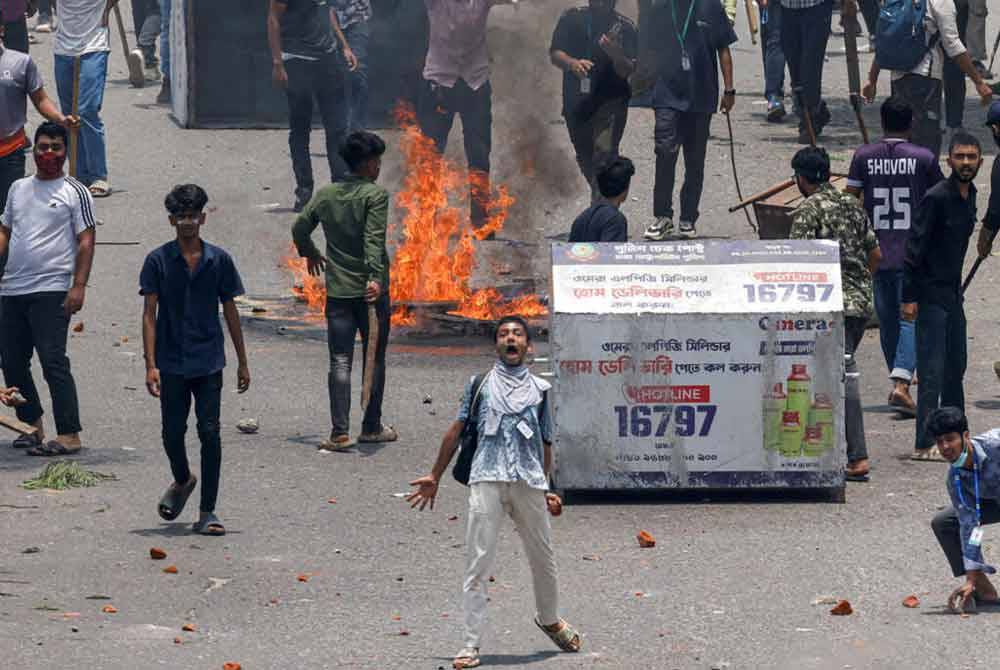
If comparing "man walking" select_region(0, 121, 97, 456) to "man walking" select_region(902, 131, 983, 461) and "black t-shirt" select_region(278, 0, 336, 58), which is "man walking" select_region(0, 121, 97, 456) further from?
"black t-shirt" select_region(278, 0, 336, 58)

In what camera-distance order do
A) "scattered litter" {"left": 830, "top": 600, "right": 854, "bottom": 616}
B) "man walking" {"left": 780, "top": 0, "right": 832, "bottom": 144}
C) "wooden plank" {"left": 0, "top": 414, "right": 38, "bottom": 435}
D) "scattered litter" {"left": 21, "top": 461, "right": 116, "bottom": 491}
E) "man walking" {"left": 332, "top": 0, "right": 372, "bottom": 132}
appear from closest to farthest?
1. "scattered litter" {"left": 830, "top": 600, "right": 854, "bottom": 616}
2. "scattered litter" {"left": 21, "top": 461, "right": 116, "bottom": 491}
3. "wooden plank" {"left": 0, "top": 414, "right": 38, "bottom": 435}
4. "man walking" {"left": 780, "top": 0, "right": 832, "bottom": 144}
5. "man walking" {"left": 332, "top": 0, "right": 372, "bottom": 132}

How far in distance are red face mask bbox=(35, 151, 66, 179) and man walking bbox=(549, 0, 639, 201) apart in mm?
5806

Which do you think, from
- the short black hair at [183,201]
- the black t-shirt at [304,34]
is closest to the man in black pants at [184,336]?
the short black hair at [183,201]

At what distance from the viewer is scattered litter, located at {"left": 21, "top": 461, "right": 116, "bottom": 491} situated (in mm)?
10547

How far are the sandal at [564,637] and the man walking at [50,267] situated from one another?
4.23m

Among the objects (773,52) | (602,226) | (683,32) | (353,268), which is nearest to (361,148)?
(353,268)

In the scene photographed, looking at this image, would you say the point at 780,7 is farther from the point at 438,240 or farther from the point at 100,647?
the point at 100,647

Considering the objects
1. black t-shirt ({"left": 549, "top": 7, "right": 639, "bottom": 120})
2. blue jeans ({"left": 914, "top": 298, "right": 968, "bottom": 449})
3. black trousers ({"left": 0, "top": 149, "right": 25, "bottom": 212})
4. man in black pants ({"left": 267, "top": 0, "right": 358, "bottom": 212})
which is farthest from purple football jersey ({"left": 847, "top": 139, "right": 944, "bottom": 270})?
man in black pants ({"left": 267, "top": 0, "right": 358, "bottom": 212})

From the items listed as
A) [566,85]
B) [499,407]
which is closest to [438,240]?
[566,85]

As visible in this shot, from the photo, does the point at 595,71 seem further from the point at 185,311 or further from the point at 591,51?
the point at 185,311

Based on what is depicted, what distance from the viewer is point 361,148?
37.8 ft

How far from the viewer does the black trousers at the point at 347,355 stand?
1152 cm

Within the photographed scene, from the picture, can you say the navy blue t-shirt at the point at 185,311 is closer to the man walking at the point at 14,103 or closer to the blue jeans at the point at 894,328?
the man walking at the point at 14,103

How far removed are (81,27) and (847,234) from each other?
8.42 metres
